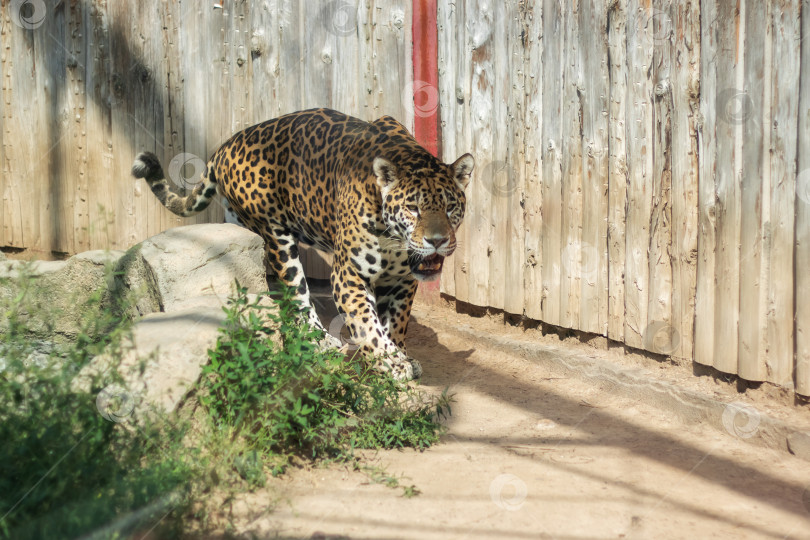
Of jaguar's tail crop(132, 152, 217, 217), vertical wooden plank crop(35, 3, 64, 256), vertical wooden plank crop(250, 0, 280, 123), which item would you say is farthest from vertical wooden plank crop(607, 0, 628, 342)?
vertical wooden plank crop(35, 3, 64, 256)

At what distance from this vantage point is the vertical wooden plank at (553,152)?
6.16 meters

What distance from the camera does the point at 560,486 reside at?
4297 millimetres

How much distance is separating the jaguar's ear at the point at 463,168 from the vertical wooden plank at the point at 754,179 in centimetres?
170

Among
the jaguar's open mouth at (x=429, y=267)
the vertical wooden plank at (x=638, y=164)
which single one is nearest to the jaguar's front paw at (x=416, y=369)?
the jaguar's open mouth at (x=429, y=267)

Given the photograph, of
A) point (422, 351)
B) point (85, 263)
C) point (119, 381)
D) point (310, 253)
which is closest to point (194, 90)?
→ point (310, 253)

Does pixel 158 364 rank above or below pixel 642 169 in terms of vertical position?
below

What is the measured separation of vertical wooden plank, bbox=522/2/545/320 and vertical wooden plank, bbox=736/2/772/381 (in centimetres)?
173

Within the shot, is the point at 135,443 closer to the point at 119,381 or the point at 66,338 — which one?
the point at 119,381

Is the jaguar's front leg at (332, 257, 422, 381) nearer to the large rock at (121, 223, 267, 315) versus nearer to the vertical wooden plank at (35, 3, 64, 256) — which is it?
→ the large rock at (121, 223, 267, 315)

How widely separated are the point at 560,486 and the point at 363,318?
2.17 m

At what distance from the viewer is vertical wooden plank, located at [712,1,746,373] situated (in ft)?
15.9

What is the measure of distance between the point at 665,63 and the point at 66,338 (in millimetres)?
4417

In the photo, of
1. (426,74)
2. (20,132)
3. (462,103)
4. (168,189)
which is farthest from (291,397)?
(20,132)

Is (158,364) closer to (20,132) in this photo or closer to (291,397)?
(291,397)
